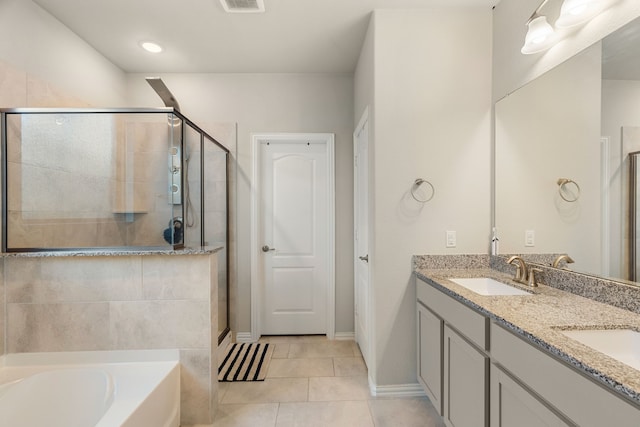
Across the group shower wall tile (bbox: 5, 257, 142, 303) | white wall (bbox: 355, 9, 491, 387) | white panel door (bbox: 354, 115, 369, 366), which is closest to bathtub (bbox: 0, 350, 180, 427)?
shower wall tile (bbox: 5, 257, 142, 303)

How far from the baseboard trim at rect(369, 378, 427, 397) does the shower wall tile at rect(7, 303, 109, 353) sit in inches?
71.0

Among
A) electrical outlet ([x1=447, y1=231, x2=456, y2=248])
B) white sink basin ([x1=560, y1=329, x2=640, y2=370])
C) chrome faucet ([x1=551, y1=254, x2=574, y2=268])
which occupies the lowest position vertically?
white sink basin ([x1=560, y1=329, x2=640, y2=370])

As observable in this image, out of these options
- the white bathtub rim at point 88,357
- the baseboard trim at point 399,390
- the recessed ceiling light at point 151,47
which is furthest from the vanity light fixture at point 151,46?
the baseboard trim at point 399,390

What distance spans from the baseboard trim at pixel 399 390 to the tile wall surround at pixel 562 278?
2.80 ft

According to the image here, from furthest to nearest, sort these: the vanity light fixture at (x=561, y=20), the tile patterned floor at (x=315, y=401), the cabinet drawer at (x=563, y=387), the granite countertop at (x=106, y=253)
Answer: the tile patterned floor at (x=315, y=401) → the granite countertop at (x=106, y=253) → the vanity light fixture at (x=561, y=20) → the cabinet drawer at (x=563, y=387)

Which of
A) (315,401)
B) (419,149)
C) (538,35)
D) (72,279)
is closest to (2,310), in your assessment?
(72,279)

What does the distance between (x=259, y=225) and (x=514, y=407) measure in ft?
8.22

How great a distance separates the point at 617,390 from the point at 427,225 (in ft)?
4.63

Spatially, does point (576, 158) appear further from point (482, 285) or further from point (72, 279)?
point (72, 279)

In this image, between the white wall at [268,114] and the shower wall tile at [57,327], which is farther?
the white wall at [268,114]

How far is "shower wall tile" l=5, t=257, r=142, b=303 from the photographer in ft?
5.85

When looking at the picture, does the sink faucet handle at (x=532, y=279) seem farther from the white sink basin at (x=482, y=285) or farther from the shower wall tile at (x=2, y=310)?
the shower wall tile at (x=2, y=310)

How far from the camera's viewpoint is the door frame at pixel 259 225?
3076 mm

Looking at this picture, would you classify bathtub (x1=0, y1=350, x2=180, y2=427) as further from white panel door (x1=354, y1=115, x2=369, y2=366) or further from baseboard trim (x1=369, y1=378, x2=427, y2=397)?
white panel door (x1=354, y1=115, x2=369, y2=366)
